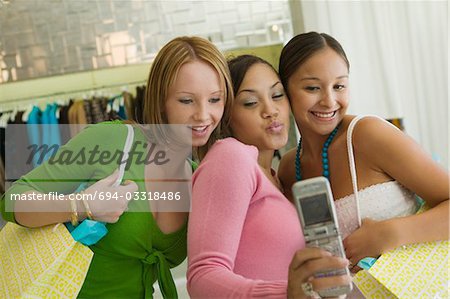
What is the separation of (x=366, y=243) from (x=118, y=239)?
52cm

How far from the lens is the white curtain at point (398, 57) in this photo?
9.83 feet

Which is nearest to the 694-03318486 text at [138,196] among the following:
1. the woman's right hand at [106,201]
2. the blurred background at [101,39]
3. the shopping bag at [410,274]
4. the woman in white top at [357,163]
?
the woman's right hand at [106,201]

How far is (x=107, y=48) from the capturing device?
405cm

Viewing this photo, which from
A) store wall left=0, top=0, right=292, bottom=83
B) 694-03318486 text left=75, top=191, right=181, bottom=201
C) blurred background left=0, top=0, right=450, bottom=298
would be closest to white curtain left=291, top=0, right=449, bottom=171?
blurred background left=0, top=0, right=450, bottom=298

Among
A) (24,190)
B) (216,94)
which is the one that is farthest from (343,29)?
(24,190)

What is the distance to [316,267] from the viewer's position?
33.1 inches

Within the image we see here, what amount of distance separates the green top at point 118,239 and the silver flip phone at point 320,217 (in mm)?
539

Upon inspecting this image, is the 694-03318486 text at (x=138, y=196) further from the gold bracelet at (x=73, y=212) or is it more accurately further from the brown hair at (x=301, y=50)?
the brown hair at (x=301, y=50)

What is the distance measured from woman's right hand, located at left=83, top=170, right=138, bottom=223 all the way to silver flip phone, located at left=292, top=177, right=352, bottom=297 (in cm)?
51

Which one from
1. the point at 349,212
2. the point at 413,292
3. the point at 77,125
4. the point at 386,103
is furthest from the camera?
the point at 77,125

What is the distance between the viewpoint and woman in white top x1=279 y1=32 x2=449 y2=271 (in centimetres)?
121

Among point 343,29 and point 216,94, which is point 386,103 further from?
point 216,94

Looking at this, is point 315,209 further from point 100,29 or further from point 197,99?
point 100,29

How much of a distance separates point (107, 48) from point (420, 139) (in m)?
2.15
